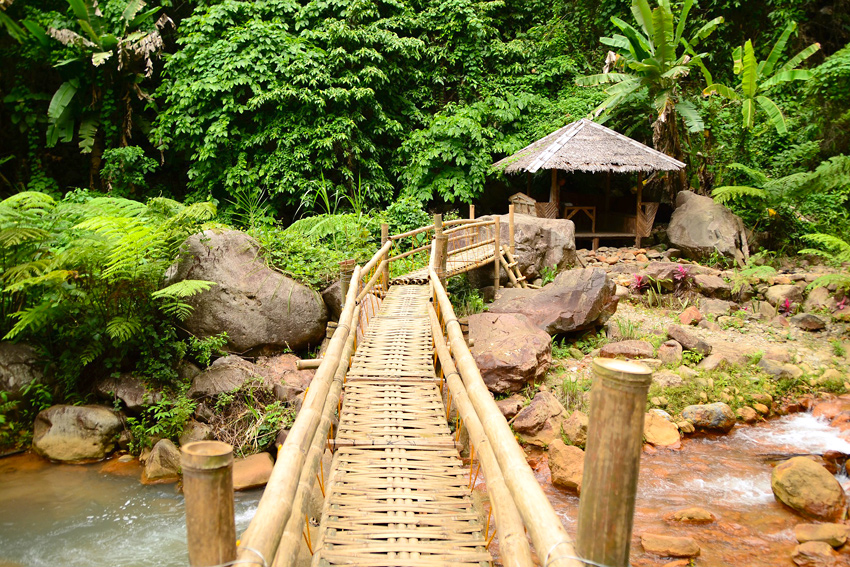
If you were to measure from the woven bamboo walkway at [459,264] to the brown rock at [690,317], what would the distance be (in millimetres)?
3147

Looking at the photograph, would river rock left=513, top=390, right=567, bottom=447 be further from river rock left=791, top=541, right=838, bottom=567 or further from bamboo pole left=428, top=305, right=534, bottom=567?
bamboo pole left=428, top=305, right=534, bottom=567

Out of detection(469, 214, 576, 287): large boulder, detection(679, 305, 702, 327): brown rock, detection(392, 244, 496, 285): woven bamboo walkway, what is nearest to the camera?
detection(392, 244, 496, 285): woven bamboo walkway

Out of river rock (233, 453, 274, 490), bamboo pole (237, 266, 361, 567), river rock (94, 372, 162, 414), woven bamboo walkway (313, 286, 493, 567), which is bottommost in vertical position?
river rock (233, 453, 274, 490)

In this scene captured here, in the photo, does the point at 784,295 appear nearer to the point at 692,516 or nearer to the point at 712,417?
the point at 712,417

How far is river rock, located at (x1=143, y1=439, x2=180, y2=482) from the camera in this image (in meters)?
5.60

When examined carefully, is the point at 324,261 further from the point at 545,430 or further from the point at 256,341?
the point at 545,430

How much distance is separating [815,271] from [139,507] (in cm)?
1118

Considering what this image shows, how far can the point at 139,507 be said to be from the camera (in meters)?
5.25

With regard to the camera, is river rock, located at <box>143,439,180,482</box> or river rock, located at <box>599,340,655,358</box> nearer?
river rock, located at <box>143,439,180,482</box>

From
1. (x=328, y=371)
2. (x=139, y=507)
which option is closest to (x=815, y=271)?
(x=328, y=371)

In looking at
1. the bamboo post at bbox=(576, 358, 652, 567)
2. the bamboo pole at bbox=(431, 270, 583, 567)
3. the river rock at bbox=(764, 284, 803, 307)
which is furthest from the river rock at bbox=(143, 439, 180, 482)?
the river rock at bbox=(764, 284, 803, 307)

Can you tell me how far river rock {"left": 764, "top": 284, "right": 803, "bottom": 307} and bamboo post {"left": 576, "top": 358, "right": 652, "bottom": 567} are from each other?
30.0 feet


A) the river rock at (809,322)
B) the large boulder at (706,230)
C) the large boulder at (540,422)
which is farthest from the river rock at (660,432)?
the large boulder at (706,230)

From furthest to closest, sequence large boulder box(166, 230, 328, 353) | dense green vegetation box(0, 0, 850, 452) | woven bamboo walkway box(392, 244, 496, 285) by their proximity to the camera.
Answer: dense green vegetation box(0, 0, 850, 452), woven bamboo walkway box(392, 244, 496, 285), large boulder box(166, 230, 328, 353)
